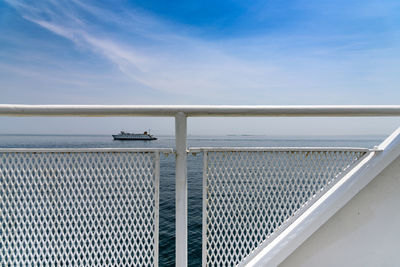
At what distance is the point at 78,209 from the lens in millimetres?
1176

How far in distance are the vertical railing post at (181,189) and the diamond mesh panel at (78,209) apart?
122mm

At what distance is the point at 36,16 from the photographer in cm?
2902

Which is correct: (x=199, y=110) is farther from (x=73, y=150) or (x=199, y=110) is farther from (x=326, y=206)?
(x=326, y=206)

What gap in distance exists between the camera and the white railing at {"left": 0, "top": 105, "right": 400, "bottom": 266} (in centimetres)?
113

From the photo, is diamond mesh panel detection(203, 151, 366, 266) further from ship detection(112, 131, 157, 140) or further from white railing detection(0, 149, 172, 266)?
ship detection(112, 131, 157, 140)

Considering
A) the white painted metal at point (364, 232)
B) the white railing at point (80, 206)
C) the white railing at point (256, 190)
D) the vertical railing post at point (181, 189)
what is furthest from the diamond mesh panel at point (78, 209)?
the white painted metal at point (364, 232)

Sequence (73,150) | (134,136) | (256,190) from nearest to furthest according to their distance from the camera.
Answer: (73,150), (256,190), (134,136)

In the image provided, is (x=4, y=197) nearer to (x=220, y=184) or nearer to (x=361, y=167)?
(x=220, y=184)

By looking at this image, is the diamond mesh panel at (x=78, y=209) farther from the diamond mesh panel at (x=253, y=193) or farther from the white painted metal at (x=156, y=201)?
the diamond mesh panel at (x=253, y=193)

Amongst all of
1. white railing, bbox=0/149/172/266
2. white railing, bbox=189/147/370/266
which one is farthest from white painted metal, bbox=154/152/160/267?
white railing, bbox=189/147/370/266

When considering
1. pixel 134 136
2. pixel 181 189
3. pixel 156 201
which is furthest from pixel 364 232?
pixel 134 136

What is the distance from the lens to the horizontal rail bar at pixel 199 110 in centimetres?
112

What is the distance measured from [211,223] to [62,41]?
48621 mm

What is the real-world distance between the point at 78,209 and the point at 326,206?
1340 millimetres
